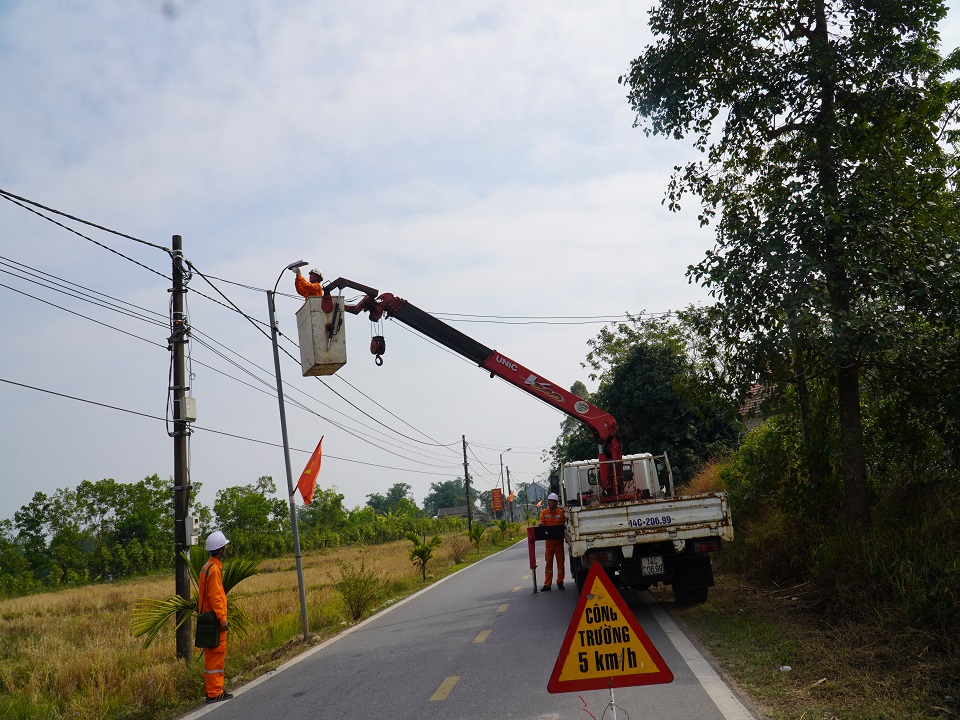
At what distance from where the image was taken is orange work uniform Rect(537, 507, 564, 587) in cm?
1538

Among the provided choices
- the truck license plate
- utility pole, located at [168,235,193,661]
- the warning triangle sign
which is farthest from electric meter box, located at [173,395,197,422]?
the warning triangle sign

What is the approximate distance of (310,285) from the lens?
40.0 feet

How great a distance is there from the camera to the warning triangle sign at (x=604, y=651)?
5848 mm

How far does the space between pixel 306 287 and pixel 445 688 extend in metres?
6.36

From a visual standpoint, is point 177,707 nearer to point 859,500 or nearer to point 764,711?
point 764,711

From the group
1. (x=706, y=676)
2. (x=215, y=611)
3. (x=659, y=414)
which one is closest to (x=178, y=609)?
(x=215, y=611)

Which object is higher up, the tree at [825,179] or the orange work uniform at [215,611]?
the tree at [825,179]

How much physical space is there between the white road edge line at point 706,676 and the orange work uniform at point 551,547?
4.01m

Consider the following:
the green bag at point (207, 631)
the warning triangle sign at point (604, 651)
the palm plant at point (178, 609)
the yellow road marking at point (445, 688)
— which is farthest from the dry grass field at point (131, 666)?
the warning triangle sign at point (604, 651)

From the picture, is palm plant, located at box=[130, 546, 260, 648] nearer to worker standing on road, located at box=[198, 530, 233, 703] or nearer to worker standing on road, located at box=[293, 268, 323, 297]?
worker standing on road, located at box=[198, 530, 233, 703]

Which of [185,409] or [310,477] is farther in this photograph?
[310,477]

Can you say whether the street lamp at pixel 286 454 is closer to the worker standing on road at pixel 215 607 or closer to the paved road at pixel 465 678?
the paved road at pixel 465 678

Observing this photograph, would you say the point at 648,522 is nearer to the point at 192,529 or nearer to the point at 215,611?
the point at 215,611

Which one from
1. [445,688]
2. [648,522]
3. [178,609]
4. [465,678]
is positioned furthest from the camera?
[648,522]
